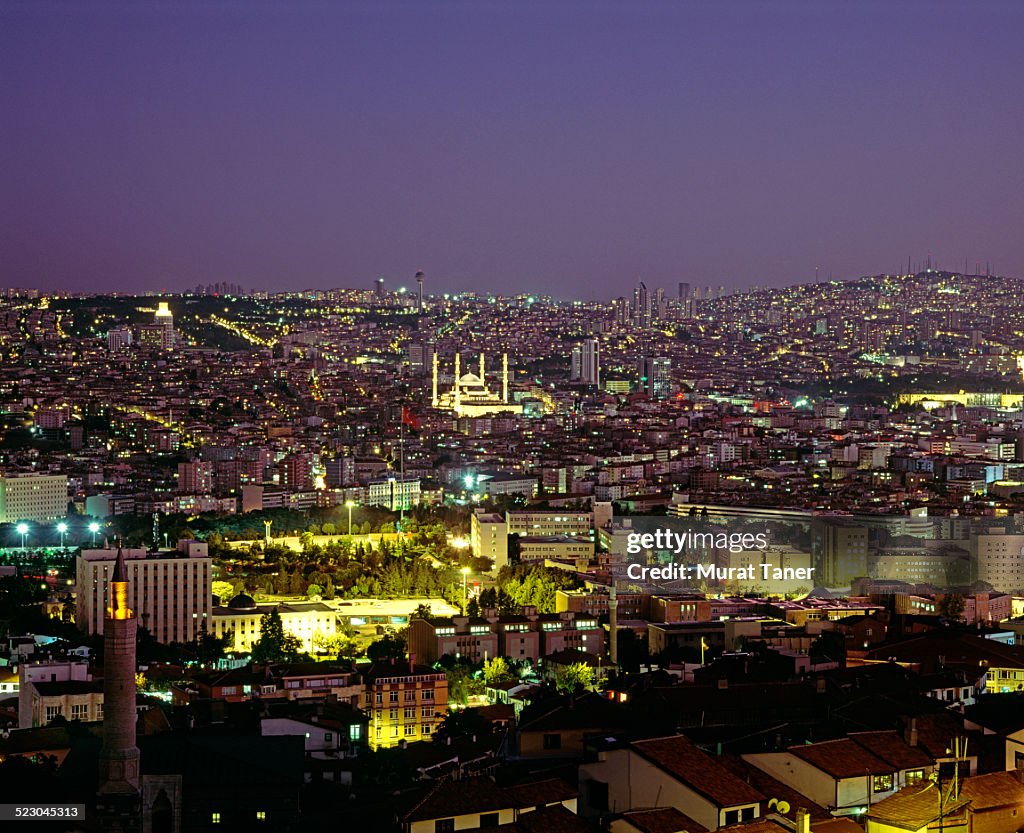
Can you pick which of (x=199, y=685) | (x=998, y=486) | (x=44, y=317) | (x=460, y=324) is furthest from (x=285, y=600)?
(x=460, y=324)

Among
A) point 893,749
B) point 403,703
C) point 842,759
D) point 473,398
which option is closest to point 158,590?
point 403,703

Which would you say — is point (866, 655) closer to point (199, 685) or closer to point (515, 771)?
point (199, 685)

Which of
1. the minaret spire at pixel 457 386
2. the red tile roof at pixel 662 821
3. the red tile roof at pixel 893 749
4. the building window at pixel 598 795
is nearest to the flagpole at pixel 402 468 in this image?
the minaret spire at pixel 457 386

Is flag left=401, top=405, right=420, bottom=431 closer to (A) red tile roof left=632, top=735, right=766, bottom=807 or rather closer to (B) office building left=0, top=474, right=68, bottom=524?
(B) office building left=0, top=474, right=68, bottom=524

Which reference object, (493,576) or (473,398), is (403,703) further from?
(473,398)

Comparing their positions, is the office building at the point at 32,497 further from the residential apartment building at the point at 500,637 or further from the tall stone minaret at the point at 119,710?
the tall stone minaret at the point at 119,710

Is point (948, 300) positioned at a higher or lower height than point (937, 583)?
higher

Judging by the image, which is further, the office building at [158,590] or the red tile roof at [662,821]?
the office building at [158,590]
